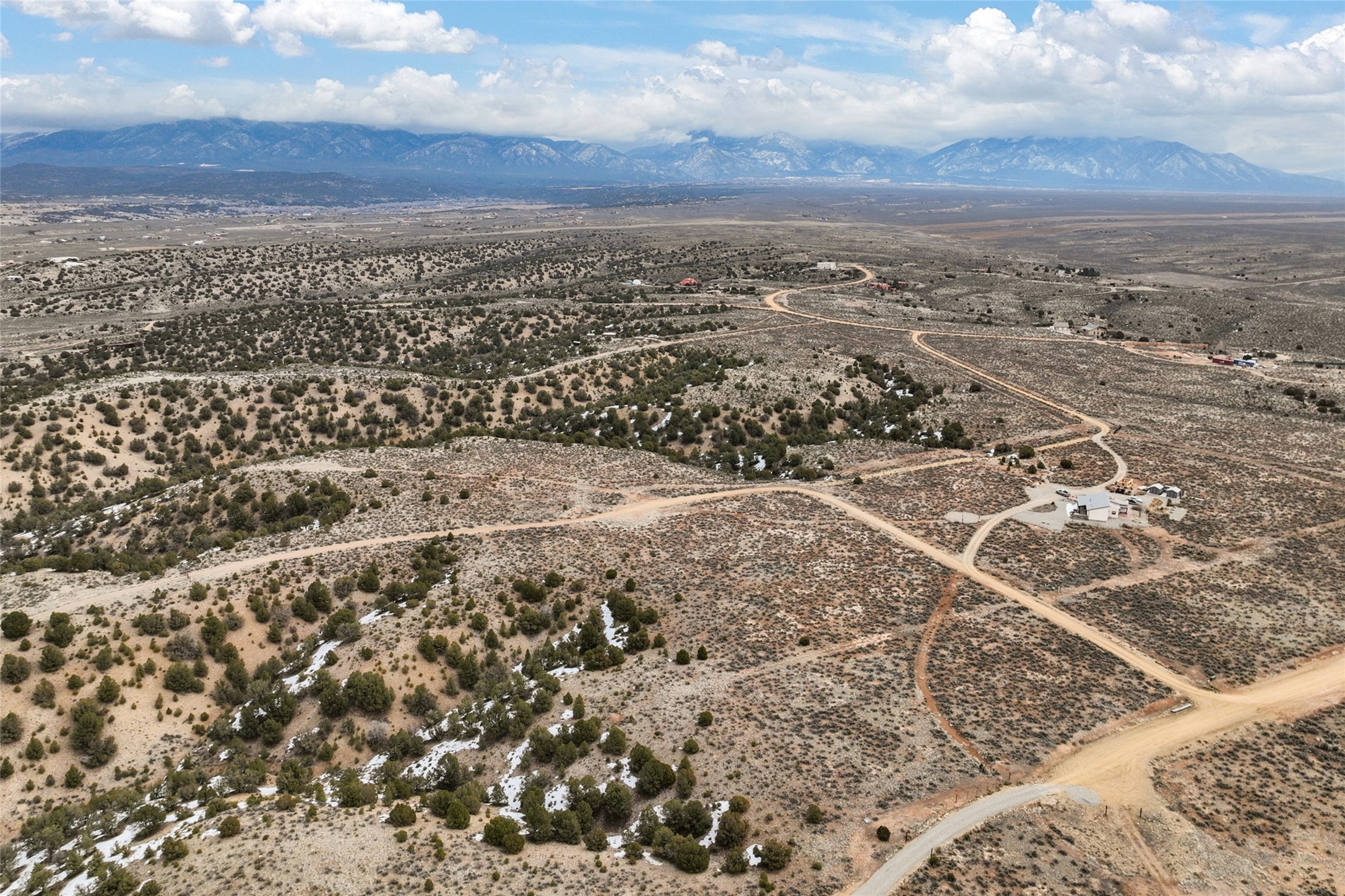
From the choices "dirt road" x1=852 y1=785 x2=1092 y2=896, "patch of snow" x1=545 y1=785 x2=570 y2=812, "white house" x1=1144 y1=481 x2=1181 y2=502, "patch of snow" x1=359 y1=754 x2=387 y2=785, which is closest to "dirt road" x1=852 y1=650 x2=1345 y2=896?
"dirt road" x1=852 y1=785 x2=1092 y2=896

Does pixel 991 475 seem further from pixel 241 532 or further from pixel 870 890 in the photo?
pixel 241 532

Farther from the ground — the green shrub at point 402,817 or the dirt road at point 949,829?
the green shrub at point 402,817

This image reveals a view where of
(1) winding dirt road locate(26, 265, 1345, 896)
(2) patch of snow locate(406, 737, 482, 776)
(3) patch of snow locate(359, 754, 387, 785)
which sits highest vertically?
(1) winding dirt road locate(26, 265, 1345, 896)

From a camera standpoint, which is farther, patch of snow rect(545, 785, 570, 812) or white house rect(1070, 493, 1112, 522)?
white house rect(1070, 493, 1112, 522)

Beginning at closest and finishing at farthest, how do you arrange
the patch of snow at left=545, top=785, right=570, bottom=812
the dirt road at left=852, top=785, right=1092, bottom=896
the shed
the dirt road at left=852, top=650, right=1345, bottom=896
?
1. the dirt road at left=852, top=785, right=1092, bottom=896
2. the dirt road at left=852, top=650, right=1345, bottom=896
3. the patch of snow at left=545, top=785, right=570, bottom=812
4. the shed

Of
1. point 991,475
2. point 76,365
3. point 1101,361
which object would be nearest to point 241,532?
point 991,475

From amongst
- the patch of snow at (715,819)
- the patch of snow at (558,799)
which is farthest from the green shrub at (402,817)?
the patch of snow at (715,819)

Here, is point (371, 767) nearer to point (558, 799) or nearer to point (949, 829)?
point (558, 799)

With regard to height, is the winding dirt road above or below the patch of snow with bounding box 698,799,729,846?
above

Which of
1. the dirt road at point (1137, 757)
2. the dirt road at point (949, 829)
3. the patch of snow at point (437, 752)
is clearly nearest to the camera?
the dirt road at point (949, 829)

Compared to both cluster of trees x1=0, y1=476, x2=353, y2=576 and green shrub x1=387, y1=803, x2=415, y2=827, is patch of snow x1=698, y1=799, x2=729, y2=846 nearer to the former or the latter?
green shrub x1=387, y1=803, x2=415, y2=827

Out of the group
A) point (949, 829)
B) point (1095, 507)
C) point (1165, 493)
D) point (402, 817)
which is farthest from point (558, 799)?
point (1165, 493)

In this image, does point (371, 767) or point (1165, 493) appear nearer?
point (371, 767)

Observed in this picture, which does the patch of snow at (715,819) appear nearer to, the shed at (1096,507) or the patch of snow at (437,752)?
the patch of snow at (437,752)
